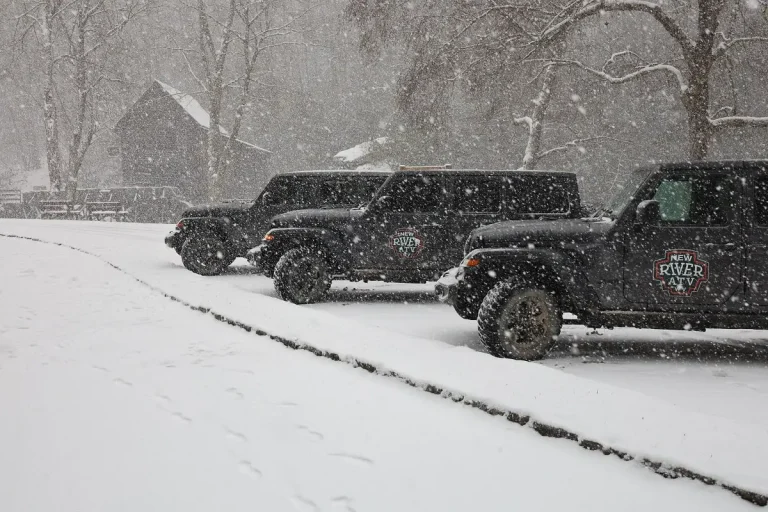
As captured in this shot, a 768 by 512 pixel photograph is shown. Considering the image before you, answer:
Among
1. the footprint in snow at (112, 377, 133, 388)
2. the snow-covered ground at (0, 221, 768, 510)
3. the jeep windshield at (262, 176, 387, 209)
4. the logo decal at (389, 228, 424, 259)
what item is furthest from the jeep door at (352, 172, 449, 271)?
the footprint in snow at (112, 377, 133, 388)

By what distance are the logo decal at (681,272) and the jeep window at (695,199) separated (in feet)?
1.10

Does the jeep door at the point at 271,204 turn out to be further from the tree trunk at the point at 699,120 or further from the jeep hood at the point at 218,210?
the tree trunk at the point at 699,120

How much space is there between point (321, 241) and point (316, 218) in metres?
0.42

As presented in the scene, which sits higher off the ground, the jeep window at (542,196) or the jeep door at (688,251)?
the jeep window at (542,196)

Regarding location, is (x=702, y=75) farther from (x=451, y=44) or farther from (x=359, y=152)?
(x=359, y=152)

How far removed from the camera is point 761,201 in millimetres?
7320

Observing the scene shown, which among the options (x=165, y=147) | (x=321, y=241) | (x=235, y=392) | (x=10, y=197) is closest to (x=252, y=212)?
(x=321, y=241)

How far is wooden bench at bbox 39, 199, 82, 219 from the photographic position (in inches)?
1476

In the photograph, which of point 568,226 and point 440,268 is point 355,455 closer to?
point 568,226

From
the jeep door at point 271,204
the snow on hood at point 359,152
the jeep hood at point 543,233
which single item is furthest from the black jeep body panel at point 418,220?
the snow on hood at point 359,152

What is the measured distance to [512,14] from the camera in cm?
1966

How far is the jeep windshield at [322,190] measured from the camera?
511 inches

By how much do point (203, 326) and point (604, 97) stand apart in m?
27.2

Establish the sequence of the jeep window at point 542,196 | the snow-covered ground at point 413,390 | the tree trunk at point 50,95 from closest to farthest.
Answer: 1. the snow-covered ground at point 413,390
2. the jeep window at point 542,196
3. the tree trunk at point 50,95
